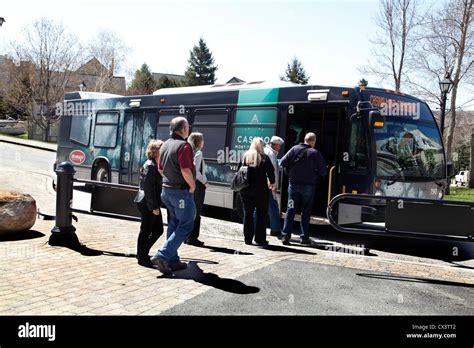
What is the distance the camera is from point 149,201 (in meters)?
5.50

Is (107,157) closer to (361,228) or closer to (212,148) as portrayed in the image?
(212,148)

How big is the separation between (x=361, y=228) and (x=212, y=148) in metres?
4.50

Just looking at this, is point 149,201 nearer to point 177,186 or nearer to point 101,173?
point 177,186

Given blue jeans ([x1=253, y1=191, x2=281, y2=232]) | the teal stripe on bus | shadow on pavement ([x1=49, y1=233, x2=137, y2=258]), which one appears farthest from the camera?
the teal stripe on bus

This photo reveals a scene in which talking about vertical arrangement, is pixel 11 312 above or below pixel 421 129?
below

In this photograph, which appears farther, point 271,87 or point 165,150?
point 271,87

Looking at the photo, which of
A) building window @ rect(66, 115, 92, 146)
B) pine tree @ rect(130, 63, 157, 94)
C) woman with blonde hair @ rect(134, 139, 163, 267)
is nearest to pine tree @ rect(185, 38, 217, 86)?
pine tree @ rect(130, 63, 157, 94)

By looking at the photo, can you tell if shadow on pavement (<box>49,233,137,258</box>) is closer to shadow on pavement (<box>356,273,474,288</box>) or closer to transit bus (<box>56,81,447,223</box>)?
shadow on pavement (<box>356,273,474,288</box>)

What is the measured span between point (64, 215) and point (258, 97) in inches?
188

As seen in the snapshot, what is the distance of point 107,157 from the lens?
13.1 meters

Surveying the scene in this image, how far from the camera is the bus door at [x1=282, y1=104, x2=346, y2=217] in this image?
8.35 meters

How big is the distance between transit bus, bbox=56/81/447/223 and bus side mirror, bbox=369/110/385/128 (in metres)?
0.02
